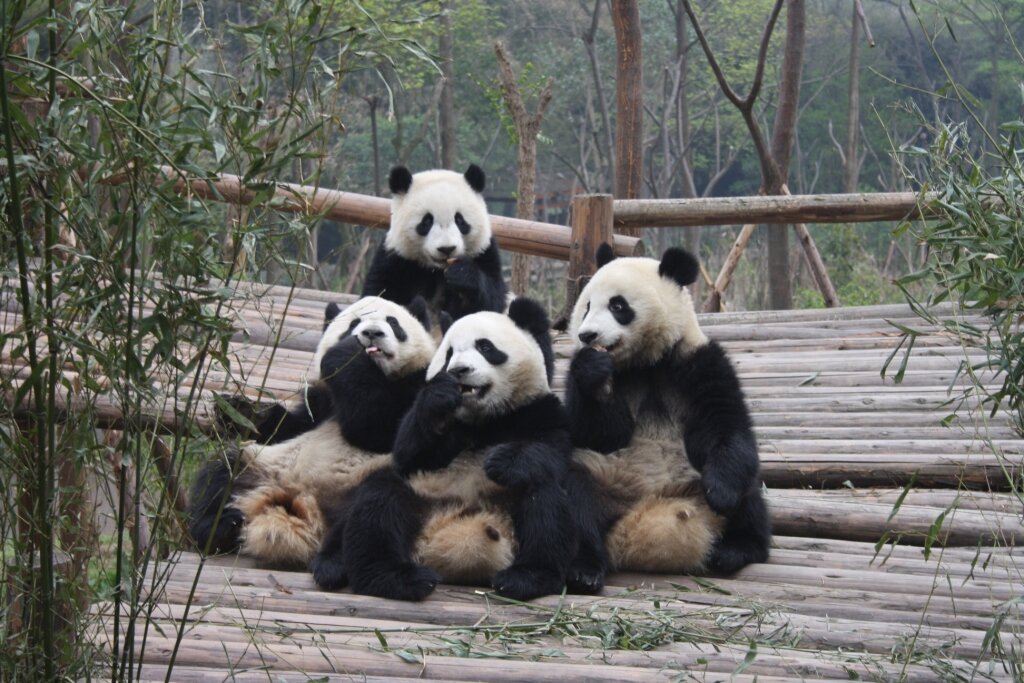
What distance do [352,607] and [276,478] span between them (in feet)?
2.66

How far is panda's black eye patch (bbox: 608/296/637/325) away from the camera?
157 inches

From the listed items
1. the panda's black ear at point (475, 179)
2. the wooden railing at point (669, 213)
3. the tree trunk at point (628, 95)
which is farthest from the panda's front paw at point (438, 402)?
the tree trunk at point (628, 95)

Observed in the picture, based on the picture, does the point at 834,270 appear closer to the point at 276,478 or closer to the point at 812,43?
the point at 812,43

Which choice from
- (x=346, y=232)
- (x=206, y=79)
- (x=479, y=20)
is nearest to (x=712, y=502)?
(x=206, y=79)

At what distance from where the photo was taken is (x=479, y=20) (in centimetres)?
1898

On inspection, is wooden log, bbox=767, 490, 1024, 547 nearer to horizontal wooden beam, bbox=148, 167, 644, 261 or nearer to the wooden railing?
horizontal wooden beam, bbox=148, 167, 644, 261

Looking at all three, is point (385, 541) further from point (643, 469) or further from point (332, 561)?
point (643, 469)

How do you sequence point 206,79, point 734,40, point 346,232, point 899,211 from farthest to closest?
point 734,40, point 346,232, point 899,211, point 206,79

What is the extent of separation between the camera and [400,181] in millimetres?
5328

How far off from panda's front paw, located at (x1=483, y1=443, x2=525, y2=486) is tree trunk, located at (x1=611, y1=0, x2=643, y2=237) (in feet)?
18.9

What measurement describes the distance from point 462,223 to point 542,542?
2077 millimetres

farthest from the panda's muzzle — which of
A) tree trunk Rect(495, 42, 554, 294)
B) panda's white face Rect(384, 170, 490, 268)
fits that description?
tree trunk Rect(495, 42, 554, 294)

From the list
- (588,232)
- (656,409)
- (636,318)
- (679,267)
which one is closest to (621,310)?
(636,318)

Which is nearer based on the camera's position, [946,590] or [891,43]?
[946,590]
